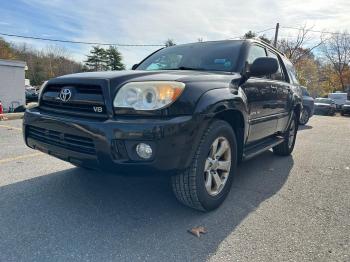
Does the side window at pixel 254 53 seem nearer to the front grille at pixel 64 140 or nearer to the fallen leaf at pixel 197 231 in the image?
the fallen leaf at pixel 197 231

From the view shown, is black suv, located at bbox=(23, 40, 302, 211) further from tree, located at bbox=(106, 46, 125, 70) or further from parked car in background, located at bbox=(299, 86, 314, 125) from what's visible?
tree, located at bbox=(106, 46, 125, 70)

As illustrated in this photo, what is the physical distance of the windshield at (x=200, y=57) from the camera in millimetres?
3506

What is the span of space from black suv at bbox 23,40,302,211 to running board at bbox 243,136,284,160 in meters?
0.02

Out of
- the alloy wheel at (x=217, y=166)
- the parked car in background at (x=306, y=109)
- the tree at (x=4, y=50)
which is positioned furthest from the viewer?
the tree at (x=4, y=50)

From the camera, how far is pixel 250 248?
2316 millimetres

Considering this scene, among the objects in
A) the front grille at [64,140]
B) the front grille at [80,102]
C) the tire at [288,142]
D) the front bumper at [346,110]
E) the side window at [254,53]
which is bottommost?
the front bumper at [346,110]

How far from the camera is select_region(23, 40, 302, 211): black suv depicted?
90.6 inches

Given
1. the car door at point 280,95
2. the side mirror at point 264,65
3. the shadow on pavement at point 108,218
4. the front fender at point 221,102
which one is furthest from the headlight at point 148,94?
the car door at point 280,95

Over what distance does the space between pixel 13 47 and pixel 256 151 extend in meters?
63.8

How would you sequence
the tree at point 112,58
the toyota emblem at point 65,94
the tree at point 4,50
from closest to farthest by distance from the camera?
1. the toyota emblem at point 65,94
2. the tree at point 4,50
3. the tree at point 112,58

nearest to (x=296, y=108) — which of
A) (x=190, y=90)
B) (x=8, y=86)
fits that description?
(x=190, y=90)

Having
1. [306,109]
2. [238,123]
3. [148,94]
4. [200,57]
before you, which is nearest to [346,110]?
[306,109]

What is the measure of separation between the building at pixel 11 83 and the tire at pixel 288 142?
56.2 ft

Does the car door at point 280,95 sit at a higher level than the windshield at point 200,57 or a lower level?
lower
